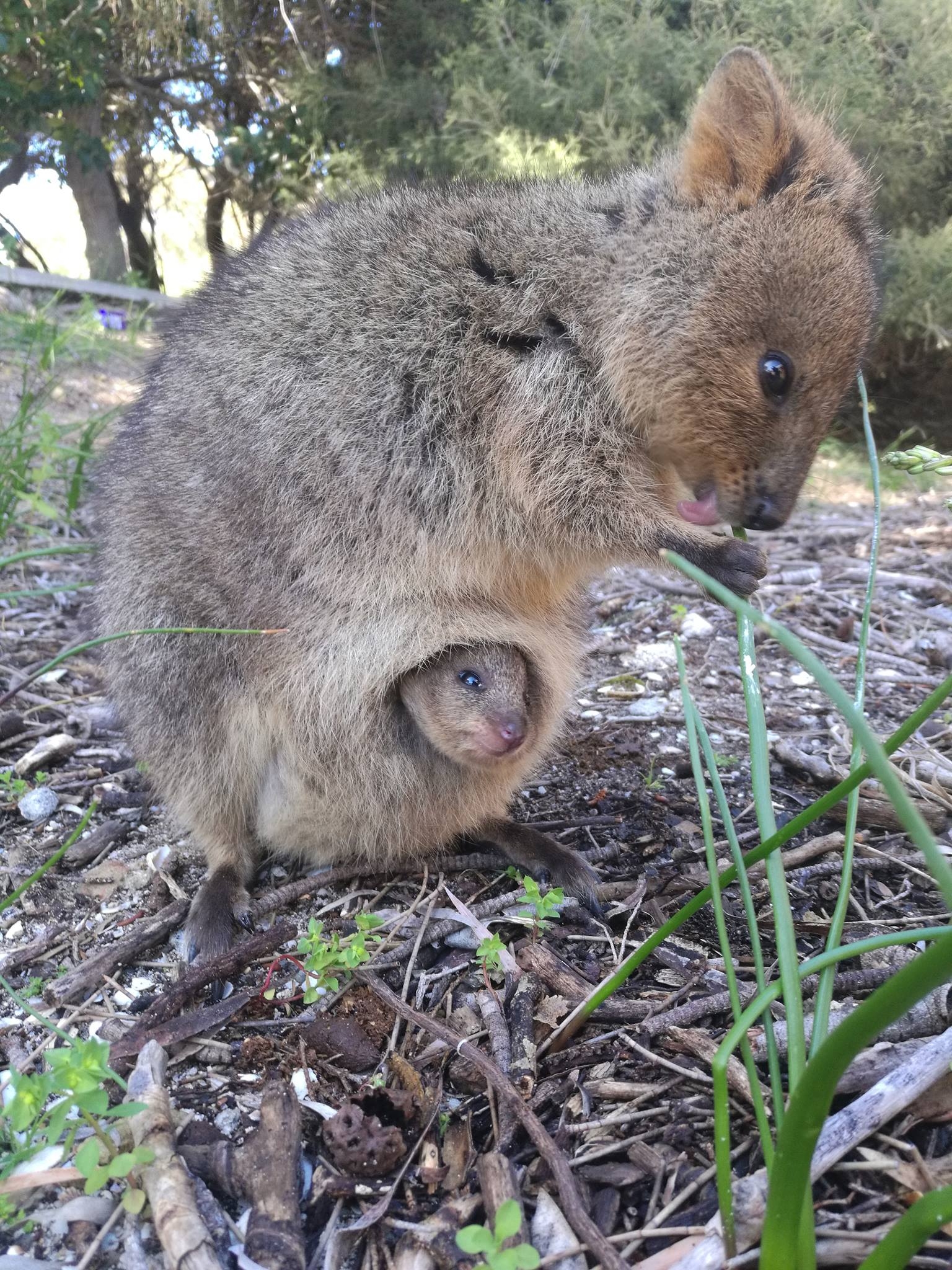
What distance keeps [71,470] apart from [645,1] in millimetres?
7485

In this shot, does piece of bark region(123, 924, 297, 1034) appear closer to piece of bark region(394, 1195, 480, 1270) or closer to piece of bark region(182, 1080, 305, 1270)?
piece of bark region(182, 1080, 305, 1270)

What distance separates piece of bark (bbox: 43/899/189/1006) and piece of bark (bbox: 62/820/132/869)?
37 cm

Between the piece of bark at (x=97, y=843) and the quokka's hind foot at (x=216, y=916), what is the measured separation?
443mm

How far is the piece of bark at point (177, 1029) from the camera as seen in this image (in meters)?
2.24

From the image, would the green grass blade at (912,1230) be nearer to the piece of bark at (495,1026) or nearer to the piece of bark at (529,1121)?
the piece of bark at (529,1121)

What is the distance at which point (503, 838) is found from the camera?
3092 mm

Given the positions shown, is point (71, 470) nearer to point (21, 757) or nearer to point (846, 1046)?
point (21, 757)

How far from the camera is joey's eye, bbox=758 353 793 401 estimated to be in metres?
2.76

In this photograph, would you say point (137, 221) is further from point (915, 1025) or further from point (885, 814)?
point (915, 1025)

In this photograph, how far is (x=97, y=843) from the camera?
10.4 feet

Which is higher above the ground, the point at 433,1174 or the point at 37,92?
the point at 37,92

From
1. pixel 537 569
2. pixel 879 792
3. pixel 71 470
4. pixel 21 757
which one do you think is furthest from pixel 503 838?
pixel 71 470

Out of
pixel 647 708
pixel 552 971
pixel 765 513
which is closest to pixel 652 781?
pixel 647 708

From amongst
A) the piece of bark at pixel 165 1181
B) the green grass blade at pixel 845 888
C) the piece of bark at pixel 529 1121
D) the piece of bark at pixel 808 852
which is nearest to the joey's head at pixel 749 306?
the green grass blade at pixel 845 888
